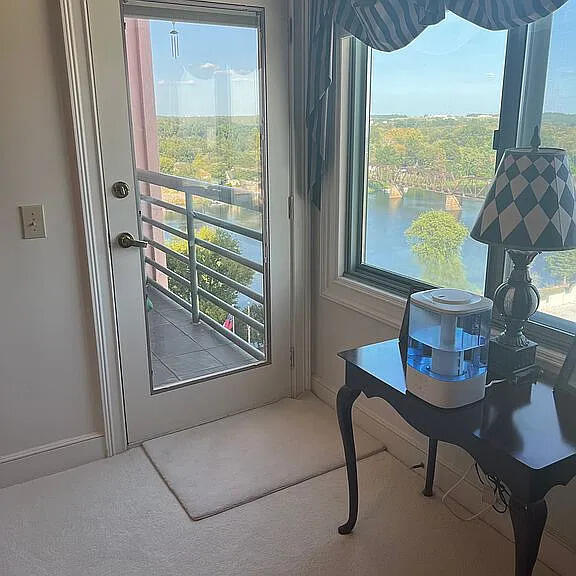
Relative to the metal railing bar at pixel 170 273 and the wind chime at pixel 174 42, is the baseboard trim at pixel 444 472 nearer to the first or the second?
the metal railing bar at pixel 170 273

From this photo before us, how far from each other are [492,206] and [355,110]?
3.91 feet

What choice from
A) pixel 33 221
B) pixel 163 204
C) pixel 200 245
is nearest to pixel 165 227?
pixel 163 204

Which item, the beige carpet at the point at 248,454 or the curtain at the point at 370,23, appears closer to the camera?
the curtain at the point at 370,23

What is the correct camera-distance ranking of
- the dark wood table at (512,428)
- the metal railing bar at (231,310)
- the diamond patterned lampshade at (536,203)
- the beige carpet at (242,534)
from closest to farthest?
the dark wood table at (512,428) < the diamond patterned lampshade at (536,203) < the beige carpet at (242,534) < the metal railing bar at (231,310)

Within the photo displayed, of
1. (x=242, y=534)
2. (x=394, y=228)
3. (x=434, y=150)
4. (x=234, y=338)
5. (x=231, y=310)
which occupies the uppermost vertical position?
(x=434, y=150)

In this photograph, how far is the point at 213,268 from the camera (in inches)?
109

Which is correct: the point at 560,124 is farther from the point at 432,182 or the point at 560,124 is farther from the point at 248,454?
the point at 248,454

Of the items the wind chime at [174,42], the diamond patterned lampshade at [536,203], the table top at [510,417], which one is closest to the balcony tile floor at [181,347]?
the wind chime at [174,42]

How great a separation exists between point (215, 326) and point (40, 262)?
2.88 feet

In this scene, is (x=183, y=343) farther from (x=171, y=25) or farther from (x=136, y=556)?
(x=171, y=25)

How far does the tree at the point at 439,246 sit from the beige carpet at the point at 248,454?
84cm

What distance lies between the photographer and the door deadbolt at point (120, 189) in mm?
2361

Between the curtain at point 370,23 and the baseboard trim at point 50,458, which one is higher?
the curtain at point 370,23

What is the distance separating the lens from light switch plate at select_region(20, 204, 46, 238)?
2.21 meters
